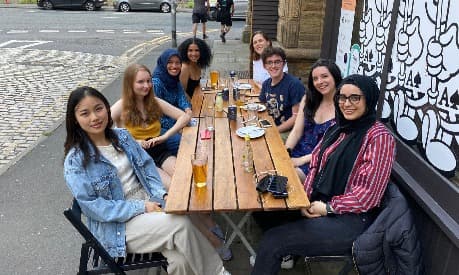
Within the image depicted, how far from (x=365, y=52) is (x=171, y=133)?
2.07m

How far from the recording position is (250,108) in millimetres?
3945

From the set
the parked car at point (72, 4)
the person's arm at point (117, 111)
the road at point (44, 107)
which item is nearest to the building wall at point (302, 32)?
the road at point (44, 107)

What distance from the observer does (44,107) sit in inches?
261

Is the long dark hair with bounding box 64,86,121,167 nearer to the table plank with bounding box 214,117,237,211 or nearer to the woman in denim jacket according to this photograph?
the woman in denim jacket

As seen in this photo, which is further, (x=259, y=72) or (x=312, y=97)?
(x=259, y=72)

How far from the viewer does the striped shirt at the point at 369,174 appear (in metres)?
2.26

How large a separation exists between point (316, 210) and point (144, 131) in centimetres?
177

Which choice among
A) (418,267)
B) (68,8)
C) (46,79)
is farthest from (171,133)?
(68,8)

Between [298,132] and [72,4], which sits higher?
[72,4]

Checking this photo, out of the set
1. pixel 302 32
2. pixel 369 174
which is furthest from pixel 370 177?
pixel 302 32

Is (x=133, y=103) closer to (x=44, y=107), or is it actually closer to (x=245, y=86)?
(x=245, y=86)

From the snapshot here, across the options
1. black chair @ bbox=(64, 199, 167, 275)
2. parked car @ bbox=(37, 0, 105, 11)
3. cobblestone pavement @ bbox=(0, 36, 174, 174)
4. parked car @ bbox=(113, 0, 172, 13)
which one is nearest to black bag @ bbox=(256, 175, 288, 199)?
black chair @ bbox=(64, 199, 167, 275)

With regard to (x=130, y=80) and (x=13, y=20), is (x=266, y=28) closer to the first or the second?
Answer: (x=130, y=80)

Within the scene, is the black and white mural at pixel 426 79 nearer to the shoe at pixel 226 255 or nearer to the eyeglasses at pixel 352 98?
the eyeglasses at pixel 352 98
